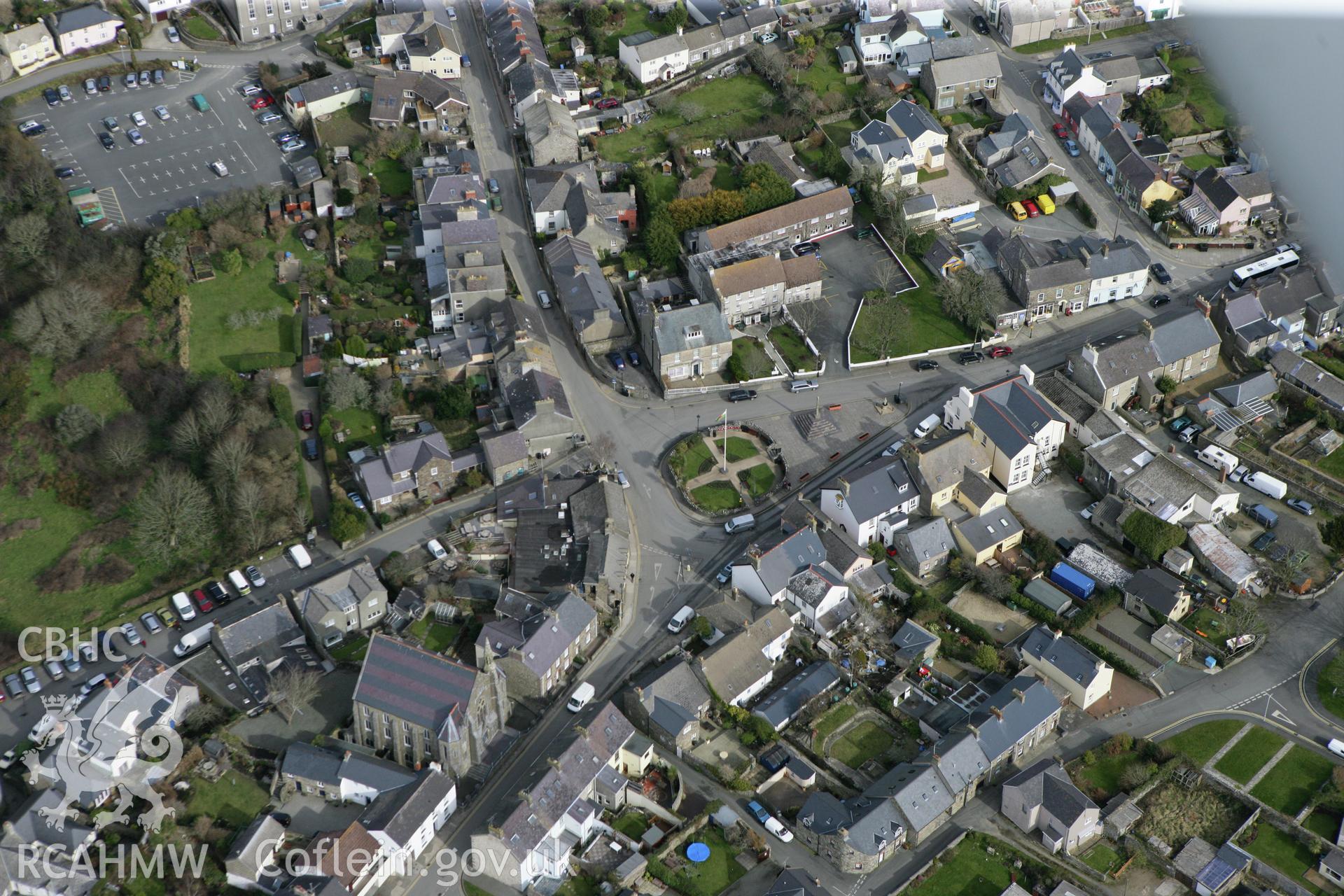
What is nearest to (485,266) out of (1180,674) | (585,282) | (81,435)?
(585,282)

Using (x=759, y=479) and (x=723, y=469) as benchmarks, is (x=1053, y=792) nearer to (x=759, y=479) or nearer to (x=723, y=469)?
(x=759, y=479)

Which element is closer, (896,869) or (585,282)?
(896,869)

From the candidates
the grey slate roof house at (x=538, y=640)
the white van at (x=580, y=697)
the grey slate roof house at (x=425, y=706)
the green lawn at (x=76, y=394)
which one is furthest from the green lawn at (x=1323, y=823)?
the green lawn at (x=76, y=394)

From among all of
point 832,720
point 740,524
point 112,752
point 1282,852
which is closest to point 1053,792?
point 1282,852

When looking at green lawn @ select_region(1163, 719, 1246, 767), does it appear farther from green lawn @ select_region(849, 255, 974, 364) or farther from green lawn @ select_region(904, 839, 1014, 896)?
green lawn @ select_region(849, 255, 974, 364)

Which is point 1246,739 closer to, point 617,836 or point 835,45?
point 617,836
